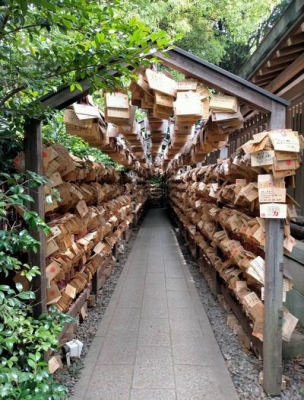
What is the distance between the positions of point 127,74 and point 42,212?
48.3 inches

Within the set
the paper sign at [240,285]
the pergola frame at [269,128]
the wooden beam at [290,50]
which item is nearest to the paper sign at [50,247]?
the pergola frame at [269,128]

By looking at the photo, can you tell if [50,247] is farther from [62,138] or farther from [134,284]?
[134,284]

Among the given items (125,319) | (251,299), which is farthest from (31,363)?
(125,319)

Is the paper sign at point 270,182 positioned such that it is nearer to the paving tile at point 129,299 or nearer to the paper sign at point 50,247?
the paper sign at point 50,247

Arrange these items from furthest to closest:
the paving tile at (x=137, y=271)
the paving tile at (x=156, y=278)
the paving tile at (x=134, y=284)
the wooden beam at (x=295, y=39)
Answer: the paving tile at (x=137, y=271) → the paving tile at (x=156, y=278) → the paving tile at (x=134, y=284) → the wooden beam at (x=295, y=39)

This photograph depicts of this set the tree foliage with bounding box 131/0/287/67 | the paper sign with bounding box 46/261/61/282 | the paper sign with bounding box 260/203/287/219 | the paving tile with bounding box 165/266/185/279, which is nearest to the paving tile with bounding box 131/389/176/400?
the paper sign with bounding box 46/261/61/282

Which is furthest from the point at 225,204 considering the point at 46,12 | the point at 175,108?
the point at 46,12

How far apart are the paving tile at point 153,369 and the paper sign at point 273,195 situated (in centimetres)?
176

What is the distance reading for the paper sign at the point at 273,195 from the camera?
272cm

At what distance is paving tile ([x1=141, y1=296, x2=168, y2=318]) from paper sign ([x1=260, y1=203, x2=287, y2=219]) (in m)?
2.34

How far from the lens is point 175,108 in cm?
295

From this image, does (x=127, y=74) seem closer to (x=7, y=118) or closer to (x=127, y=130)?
(x=7, y=118)

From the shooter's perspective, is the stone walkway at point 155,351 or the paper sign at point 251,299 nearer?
the stone walkway at point 155,351

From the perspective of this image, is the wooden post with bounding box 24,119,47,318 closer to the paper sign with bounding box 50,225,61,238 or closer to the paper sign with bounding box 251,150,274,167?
the paper sign with bounding box 50,225,61,238
